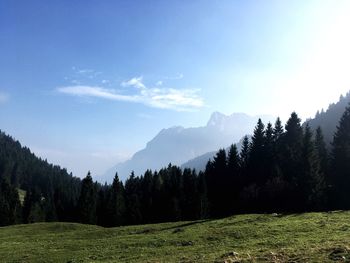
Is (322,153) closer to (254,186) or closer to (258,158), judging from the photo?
(258,158)

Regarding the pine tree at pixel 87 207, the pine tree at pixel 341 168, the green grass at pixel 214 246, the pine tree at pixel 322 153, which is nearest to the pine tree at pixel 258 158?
the pine tree at pixel 322 153

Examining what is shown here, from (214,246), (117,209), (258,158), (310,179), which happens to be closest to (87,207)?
(117,209)

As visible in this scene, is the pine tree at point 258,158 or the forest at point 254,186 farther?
the pine tree at point 258,158

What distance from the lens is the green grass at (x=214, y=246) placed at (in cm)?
2786

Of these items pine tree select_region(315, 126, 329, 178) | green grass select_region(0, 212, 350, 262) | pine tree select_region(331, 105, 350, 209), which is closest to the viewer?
green grass select_region(0, 212, 350, 262)

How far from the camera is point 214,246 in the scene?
3666 cm

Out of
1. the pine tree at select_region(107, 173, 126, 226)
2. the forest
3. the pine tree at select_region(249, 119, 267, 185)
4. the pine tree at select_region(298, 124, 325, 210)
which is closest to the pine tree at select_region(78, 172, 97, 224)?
the forest

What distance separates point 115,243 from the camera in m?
46.1

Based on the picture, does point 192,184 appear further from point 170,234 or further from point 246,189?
point 170,234

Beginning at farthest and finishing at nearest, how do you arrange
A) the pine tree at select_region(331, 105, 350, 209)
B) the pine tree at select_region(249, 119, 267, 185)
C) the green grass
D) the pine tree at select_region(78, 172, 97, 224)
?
1. the pine tree at select_region(78, 172, 97, 224)
2. the pine tree at select_region(249, 119, 267, 185)
3. the pine tree at select_region(331, 105, 350, 209)
4. the green grass

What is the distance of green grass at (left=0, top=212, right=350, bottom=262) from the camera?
27.9 m

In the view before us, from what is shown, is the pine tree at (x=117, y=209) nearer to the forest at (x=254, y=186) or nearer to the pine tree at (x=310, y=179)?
the forest at (x=254, y=186)

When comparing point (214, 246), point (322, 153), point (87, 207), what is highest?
point (322, 153)

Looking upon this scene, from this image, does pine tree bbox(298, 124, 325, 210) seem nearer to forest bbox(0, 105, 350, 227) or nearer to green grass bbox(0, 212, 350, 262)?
forest bbox(0, 105, 350, 227)
